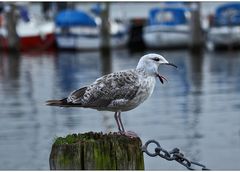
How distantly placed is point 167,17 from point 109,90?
37.8 m

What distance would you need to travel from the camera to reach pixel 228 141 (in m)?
12.5

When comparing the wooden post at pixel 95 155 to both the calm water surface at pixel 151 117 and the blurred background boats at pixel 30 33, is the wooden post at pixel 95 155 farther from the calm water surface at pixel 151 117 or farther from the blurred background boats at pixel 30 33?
the blurred background boats at pixel 30 33

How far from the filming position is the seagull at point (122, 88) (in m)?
6.56

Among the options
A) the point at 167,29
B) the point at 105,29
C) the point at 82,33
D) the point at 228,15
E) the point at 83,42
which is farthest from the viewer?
the point at 82,33

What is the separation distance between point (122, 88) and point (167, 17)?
37890mm

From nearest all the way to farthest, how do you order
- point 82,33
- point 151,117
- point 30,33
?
point 151,117
point 82,33
point 30,33

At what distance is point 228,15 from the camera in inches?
1716

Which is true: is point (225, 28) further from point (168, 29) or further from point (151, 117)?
point (151, 117)

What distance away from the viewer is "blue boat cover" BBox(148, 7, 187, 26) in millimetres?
43906

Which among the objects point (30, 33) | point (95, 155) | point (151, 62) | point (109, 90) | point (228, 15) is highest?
point (228, 15)

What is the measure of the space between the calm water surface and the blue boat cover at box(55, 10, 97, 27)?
16.8 meters

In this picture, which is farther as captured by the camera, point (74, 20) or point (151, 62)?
point (74, 20)

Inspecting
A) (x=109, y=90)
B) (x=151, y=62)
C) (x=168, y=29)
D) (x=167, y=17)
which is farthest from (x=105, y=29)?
(x=151, y=62)

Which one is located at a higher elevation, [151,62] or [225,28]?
[225,28]
